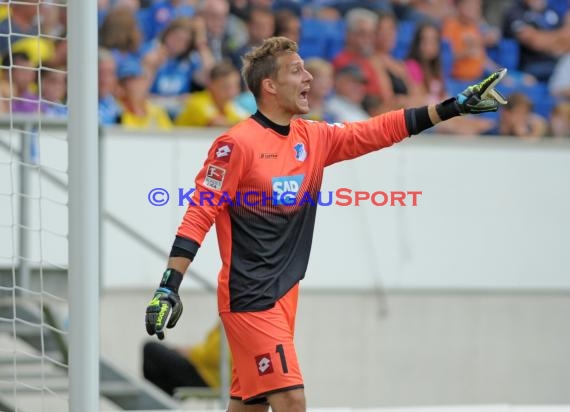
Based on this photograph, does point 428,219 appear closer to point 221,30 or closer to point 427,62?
point 427,62

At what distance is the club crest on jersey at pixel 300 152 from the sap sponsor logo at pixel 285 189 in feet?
0.33

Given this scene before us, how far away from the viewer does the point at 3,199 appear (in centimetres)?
833

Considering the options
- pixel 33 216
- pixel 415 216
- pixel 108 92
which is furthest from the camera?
pixel 415 216

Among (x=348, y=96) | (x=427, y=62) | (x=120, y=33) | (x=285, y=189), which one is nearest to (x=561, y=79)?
(x=427, y=62)

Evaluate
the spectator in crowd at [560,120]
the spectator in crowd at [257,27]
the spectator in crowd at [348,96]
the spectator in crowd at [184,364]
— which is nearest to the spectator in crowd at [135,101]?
the spectator in crowd at [257,27]

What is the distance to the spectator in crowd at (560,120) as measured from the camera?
38.1 feet

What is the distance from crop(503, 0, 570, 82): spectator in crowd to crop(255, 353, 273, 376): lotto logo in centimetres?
786

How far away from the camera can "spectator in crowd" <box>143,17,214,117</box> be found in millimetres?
10312

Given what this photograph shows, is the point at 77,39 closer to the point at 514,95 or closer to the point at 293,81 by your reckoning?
the point at 293,81

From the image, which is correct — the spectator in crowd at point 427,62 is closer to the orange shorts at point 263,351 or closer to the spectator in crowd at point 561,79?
the spectator in crowd at point 561,79

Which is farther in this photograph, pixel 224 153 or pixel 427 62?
pixel 427 62

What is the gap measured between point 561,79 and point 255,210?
7.67m

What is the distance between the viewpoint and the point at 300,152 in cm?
541

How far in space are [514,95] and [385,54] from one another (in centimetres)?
128
